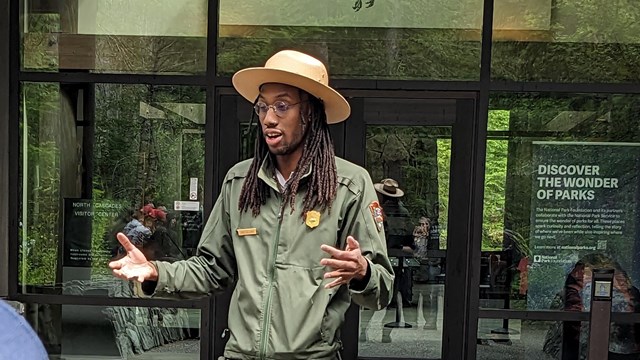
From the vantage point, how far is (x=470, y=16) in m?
4.48

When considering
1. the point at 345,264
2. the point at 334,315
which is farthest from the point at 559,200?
the point at 345,264

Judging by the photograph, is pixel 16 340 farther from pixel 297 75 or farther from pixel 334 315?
pixel 297 75

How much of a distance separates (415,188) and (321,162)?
2614 millimetres

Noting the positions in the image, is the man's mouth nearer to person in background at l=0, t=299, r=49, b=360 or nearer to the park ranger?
the park ranger

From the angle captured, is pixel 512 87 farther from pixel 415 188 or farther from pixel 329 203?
pixel 329 203

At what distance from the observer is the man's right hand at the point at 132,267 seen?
176 centimetres

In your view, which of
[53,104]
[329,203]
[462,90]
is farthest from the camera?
[53,104]

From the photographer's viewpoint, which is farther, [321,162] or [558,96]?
[558,96]

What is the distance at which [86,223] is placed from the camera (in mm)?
4559

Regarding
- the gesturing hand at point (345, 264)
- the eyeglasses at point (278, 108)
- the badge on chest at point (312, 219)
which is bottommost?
the gesturing hand at point (345, 264)

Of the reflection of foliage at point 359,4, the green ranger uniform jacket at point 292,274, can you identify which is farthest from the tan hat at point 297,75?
the reflection of foliage at point 359,4

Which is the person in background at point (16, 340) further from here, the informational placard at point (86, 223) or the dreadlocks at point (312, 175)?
the informational placard at point (86, 223)

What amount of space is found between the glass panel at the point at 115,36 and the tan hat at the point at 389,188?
5.28ft

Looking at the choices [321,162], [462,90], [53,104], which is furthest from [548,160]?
[53,104]
